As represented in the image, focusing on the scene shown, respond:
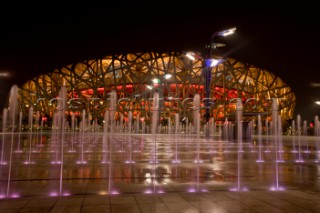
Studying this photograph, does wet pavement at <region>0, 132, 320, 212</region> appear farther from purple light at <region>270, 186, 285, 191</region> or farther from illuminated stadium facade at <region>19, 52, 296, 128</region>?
illuminated stadium facade at <region>19, 52, 296, 128</region>

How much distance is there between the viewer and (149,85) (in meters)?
55.8

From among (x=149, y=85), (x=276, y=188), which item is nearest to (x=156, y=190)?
(x=276, y=188)

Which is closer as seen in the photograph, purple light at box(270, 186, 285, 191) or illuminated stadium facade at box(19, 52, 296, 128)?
purple light at box(270, 186, 285, 191)

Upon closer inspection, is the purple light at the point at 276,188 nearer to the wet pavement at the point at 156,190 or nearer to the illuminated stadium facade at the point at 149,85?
the wet pavement at the point at 156,190

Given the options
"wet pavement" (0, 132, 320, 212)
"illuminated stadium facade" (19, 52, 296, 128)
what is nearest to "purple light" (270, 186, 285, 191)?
"wet pavement" (0, 132, 320, 212)

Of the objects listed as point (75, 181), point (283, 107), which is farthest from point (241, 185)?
point (283, 107)

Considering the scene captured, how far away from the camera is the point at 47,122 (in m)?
56.3

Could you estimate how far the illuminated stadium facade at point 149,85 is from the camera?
55594 mm

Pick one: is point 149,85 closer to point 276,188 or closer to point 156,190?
point 276,188

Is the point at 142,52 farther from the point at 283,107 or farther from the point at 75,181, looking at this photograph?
the point at 75,181

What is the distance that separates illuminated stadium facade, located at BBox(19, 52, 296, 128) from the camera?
182 ft

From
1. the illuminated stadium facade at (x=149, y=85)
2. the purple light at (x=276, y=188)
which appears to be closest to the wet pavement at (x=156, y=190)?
the purple light at (x=276, y=188)

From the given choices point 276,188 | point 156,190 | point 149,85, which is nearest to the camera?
point 156,190

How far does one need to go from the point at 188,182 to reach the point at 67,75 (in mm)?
53179
